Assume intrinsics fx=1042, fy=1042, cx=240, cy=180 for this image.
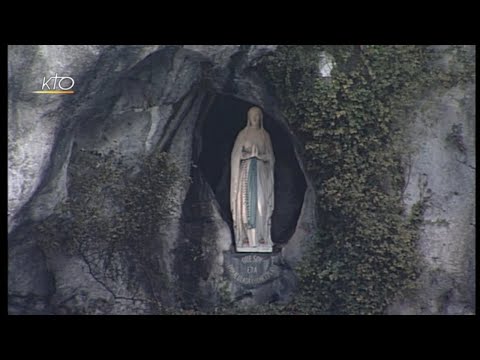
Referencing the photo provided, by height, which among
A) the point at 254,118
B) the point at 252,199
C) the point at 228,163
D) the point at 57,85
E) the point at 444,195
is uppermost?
the point at 57,85

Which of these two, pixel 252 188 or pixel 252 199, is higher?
pixel 252 188

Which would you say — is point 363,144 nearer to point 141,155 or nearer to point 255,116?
point 255,116

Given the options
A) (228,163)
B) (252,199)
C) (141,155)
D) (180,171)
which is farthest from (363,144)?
(141,155)

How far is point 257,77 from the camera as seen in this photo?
1295 cm

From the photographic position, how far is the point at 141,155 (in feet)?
42.7

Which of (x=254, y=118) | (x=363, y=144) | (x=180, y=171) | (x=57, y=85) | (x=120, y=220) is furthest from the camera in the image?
(x=254, y=118)

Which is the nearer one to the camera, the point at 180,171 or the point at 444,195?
the point at 444,195

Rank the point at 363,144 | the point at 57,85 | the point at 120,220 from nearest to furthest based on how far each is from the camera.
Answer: the point at 57,85, the point at 363,144, the point at 120,220

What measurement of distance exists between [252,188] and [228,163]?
2.50ft

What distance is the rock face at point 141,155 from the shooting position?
12195 mm

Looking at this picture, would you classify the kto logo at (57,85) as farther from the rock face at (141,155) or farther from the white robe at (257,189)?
the white robe at (257,189)

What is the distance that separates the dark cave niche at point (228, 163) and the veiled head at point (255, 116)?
0.29 metres

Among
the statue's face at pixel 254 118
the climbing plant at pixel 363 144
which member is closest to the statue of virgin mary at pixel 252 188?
the statue's face at pixel 254 118

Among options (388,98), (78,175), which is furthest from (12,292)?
(388,98)
